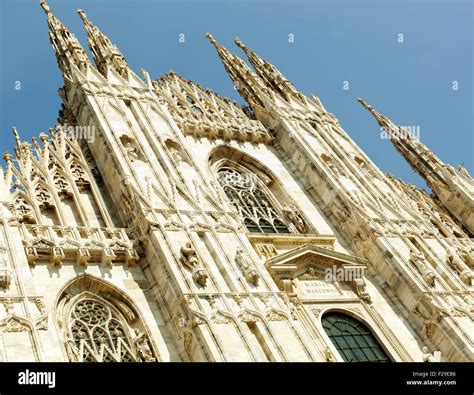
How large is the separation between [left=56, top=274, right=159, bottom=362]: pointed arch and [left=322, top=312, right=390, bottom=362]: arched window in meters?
4.77

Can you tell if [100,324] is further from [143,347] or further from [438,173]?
[438,173]

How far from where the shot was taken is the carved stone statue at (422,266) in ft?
64.0

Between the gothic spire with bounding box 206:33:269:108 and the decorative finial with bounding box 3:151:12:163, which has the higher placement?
the gothic spire with bounding box 206:33:269:108

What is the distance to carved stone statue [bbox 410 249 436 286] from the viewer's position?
19500 millimetres

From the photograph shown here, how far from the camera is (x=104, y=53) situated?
24250mm

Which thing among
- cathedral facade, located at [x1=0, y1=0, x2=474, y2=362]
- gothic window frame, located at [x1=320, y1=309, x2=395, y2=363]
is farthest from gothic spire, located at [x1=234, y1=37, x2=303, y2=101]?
gothic window frame, located at [x1=320, y1=309, x2=395, y2=363]

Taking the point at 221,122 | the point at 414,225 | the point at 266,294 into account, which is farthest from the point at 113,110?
the point at 414,225

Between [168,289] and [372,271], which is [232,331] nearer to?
[168,289]

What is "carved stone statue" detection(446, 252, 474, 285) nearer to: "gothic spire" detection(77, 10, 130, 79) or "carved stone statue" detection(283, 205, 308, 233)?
"carved stone statue" detection(283, 205, 308, 233)

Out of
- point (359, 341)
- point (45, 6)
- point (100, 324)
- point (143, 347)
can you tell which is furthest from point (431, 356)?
point (45, 6)

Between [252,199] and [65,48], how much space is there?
309 inches

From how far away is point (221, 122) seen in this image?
24891 mm

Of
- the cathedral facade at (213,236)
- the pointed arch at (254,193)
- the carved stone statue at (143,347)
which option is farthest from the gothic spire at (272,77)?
the carved stone statue at (143,347)

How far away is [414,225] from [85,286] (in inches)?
392
